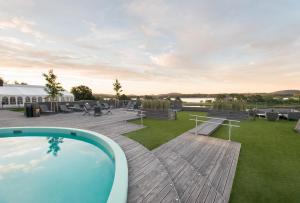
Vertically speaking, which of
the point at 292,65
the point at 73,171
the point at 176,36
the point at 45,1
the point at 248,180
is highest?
the point at 45,1

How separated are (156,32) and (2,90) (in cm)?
2138

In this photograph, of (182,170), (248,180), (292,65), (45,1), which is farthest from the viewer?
(292,65)

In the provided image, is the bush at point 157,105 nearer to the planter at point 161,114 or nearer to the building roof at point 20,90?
the planter at point 161,114

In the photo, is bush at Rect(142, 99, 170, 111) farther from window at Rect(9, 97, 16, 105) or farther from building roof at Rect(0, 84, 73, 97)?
window at Rect(9, 97, 16, 105)

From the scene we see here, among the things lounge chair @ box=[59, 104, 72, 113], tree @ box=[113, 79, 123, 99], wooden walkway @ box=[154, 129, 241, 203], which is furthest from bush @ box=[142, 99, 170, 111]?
tree @ box=[113, 79, 123, 99]

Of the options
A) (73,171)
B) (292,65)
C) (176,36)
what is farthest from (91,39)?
(292,65)

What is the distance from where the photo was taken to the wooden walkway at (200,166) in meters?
2.69

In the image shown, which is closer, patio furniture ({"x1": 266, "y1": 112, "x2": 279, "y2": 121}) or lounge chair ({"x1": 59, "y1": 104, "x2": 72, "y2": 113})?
patio furniture ({"x1": 266, "y1": 112, "x2": 279, "y2": 121})

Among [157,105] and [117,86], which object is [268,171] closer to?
[157,105]

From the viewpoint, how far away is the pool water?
3.54 metres

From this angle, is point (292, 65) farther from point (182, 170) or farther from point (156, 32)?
point (182, 170)

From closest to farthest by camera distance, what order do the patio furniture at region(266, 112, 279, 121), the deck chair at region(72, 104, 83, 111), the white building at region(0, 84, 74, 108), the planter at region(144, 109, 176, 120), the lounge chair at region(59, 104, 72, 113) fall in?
the patio furniture at region(266, 112, 279, 121) < the planter at region(144, 109, 176, 120) < the lounge chair at region(59, 104, 72, 113) < the deck chair at region(72, 104, 83, 111) < the white building at region(0, 84, 74, 108)

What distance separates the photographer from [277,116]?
10188mm

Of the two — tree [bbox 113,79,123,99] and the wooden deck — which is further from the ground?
tree [bbox 113,79,123,99]
